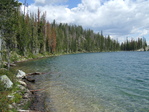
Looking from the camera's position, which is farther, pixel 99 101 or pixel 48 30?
pixel 48 30

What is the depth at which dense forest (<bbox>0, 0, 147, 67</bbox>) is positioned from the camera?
17.9 m

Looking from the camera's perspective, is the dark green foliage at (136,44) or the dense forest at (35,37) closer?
the dense forest at (35,37)

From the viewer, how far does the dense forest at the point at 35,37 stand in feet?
58.7

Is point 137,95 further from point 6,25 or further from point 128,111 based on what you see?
point 6,25

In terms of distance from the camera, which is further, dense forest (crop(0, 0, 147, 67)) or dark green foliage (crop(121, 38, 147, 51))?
dark green foliage (crop(121, 38, 147, 51))

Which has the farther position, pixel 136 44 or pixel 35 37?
pixel 136 44

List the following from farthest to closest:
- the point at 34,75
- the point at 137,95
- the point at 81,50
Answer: the point at 81,50
the point at 34,75
the point at 137,95

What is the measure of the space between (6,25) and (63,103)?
1466cm

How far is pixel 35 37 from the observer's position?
211 feet

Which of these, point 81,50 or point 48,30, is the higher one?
point 48,30

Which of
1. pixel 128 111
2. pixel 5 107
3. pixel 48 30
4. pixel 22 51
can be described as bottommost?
pixel 128 111

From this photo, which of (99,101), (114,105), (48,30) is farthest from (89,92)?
(48,30)

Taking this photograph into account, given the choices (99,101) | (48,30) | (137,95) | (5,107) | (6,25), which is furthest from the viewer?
(48,30)

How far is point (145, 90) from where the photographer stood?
13.3 metres
